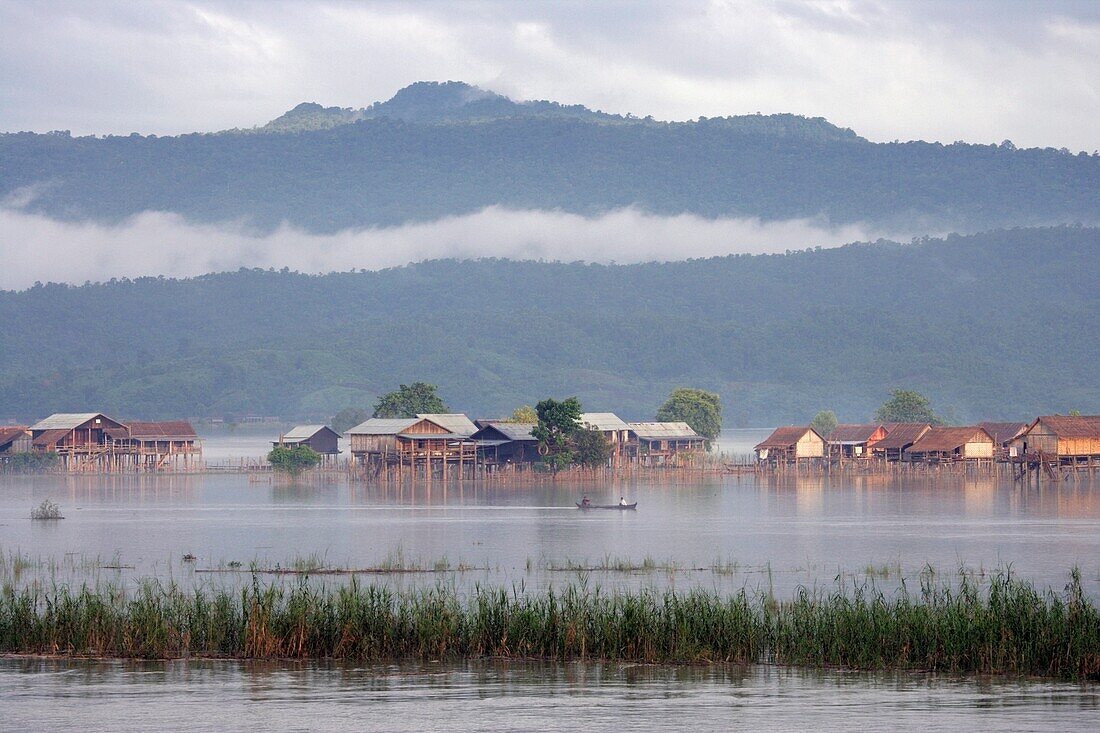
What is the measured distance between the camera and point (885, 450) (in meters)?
105

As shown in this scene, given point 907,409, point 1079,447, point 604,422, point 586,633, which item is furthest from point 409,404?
point 586,633

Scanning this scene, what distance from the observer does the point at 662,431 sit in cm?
11069

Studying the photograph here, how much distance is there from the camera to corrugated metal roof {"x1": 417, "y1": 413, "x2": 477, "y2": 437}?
95287mm

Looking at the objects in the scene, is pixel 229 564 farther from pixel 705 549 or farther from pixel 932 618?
pixel 932 618

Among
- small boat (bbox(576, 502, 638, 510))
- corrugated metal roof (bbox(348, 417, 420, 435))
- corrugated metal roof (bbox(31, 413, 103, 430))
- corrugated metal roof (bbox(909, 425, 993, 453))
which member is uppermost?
corrugated metal roof (bbox(31, 413, 103, 430))

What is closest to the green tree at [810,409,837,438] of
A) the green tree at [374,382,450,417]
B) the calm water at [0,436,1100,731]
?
the calm water at [0,436,1100,731]

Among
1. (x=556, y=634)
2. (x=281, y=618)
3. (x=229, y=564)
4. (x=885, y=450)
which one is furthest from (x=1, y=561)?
(x=885, y=450)

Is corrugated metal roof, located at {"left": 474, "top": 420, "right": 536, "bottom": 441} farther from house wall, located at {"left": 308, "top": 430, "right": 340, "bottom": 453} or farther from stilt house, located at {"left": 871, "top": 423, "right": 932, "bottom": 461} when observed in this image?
stilt house, located at {"left": 871, "top": 423, "right": 932, "bottom": 461}

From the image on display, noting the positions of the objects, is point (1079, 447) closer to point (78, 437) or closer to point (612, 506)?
point (612, 506)

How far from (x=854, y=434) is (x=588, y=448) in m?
26.8

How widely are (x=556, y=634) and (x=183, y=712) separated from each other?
5874mm

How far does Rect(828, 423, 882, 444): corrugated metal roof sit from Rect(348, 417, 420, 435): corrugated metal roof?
106ft

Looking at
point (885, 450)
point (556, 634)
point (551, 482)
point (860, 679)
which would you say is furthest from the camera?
point (885, 450)

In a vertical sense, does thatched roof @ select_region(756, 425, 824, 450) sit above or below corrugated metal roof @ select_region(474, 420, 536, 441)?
below
